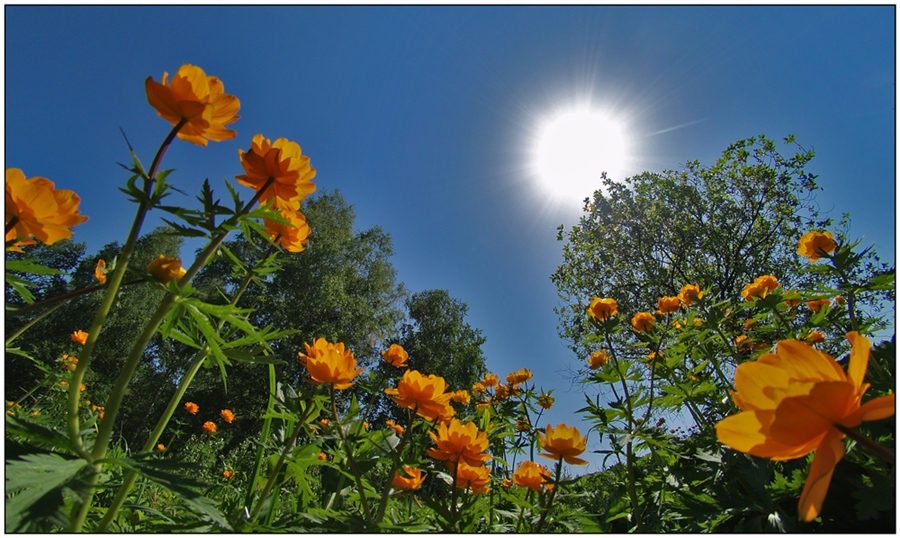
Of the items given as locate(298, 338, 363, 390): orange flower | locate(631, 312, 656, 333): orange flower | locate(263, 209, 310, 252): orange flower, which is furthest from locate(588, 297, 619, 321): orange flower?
locate(263, 209, 310, 252): orange flower

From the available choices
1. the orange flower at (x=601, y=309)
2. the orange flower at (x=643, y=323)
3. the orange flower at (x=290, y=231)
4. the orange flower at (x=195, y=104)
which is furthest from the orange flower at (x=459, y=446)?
the orange flower at (x=643, y=323)

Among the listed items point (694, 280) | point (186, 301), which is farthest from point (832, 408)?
point (694, 280)

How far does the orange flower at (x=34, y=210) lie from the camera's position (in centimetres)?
65

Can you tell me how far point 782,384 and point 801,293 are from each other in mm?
1466

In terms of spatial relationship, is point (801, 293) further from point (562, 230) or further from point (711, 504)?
point (562, 230)

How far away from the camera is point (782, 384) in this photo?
440 millimetres

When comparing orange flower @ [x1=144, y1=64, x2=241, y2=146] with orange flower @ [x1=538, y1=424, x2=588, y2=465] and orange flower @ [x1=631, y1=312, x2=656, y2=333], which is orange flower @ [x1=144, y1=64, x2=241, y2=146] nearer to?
orange flower @ [x1=538, y1=424, x2=588, y2=465]

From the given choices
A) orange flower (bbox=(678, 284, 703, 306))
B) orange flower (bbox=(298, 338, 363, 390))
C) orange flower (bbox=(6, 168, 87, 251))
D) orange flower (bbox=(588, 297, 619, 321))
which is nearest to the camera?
orange flower (bbox=(6, 168, 87, 251))

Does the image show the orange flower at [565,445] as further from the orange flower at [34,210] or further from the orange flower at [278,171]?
the orange flower at [34,210]

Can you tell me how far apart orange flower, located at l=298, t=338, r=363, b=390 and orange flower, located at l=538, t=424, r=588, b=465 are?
0.61 meters

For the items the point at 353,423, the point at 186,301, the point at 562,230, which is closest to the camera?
the point at 186,301

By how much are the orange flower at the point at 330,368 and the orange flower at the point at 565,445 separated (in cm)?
61

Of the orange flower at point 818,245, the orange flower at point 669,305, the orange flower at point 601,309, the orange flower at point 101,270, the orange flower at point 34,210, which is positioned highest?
the orange flower at point 669,305

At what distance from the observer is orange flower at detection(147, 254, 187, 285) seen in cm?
67
